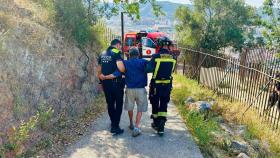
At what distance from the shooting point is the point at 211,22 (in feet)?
69.2

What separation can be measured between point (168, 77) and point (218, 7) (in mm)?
16318

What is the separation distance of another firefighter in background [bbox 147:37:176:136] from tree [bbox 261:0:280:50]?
1186 cm

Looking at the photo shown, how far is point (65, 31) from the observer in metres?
8.23

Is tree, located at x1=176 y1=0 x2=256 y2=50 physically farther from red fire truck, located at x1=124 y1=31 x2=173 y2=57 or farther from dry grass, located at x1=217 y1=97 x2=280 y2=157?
dry grass, located at x1=217 y1=97 x2=280 y2=157

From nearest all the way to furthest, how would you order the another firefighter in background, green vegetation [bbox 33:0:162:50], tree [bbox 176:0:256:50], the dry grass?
1. the another firefighter in background
2. the dry grass
3. green vegetation [bbox 33:0:162:50]
4. tree [bbox 176:0:256:50]

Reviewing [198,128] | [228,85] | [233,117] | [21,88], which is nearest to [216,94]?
[228,85]

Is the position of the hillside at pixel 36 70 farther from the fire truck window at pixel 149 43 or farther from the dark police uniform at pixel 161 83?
the fire truck window at pixel 149 43

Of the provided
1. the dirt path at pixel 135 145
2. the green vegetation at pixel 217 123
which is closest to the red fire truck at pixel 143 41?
the green vegetation at pixel 217 123

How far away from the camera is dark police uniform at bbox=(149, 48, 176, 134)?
604cm

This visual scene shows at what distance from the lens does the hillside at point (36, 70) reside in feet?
18.2

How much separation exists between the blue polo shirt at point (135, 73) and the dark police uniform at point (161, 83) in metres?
0.19

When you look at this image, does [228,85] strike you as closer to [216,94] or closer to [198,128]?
[216,94]

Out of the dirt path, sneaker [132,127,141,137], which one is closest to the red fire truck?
the dirt path

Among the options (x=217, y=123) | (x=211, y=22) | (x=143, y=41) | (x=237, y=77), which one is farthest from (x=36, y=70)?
(x=211, y=22)
